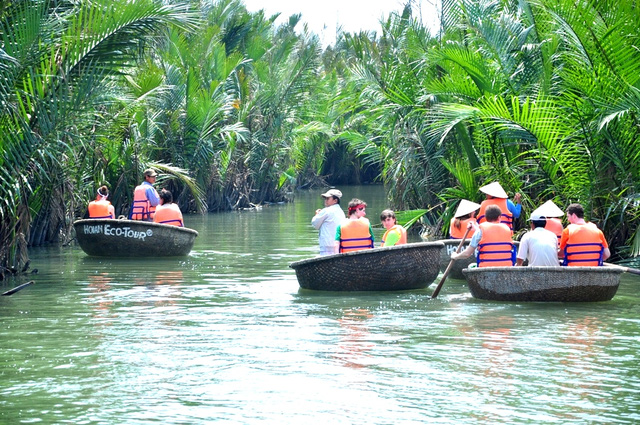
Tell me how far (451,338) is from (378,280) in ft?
11.6

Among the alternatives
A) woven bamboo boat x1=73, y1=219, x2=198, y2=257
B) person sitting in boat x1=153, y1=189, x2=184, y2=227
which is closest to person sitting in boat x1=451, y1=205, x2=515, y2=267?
woven bamboo boat x1=73, y1=219, x2=198, y2=257

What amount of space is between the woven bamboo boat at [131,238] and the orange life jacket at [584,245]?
807cm

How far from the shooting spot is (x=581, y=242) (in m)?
13.3

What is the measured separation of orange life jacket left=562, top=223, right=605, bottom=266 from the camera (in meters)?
13.3

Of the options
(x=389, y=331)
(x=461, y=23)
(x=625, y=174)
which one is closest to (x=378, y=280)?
(x=389, y=331)

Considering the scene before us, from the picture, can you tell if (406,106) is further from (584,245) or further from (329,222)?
(584,245)

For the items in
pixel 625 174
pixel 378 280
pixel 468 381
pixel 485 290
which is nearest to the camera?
pixel 468 381

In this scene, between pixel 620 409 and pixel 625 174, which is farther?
pixel 625 174

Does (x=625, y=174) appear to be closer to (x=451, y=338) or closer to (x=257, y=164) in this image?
(x=451, y=338)

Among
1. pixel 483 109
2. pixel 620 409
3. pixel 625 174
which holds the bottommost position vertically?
pixel 620 409

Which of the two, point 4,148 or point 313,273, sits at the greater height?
point 4,148

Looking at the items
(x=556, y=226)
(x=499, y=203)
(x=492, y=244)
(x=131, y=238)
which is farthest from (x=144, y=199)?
(x=492, y=244)

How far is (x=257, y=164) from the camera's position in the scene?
124 feet

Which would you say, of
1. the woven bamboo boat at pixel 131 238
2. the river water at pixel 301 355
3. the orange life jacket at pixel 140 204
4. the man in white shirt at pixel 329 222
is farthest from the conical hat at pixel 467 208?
the orange life jacket at pixel 140 204
